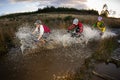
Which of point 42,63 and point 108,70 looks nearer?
point 108,70

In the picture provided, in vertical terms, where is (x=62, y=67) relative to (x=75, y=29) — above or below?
below

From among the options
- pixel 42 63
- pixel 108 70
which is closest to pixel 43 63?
pixel 42 63

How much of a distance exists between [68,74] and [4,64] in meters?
3.46

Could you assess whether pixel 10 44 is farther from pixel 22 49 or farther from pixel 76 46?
pixel 76 46

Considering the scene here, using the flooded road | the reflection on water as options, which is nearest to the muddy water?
the flooded road

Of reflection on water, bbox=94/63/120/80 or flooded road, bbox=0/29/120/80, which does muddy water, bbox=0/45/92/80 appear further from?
reflection on water, bbox=94/63/120/80

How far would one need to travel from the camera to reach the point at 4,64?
10.6m

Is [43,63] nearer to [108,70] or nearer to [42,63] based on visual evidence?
[42,63]

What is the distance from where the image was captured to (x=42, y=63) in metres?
10.8

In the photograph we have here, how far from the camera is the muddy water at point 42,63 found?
9.36m

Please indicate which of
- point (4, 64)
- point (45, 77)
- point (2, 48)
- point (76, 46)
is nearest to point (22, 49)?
point (2, 48)

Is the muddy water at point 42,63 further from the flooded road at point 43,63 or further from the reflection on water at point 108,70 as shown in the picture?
the reflection on water at point 108,70

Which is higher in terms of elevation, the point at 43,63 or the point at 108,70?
the point at 43,63

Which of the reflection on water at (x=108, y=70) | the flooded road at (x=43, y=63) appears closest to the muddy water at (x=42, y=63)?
the flooded road at (x=43, y=63)
